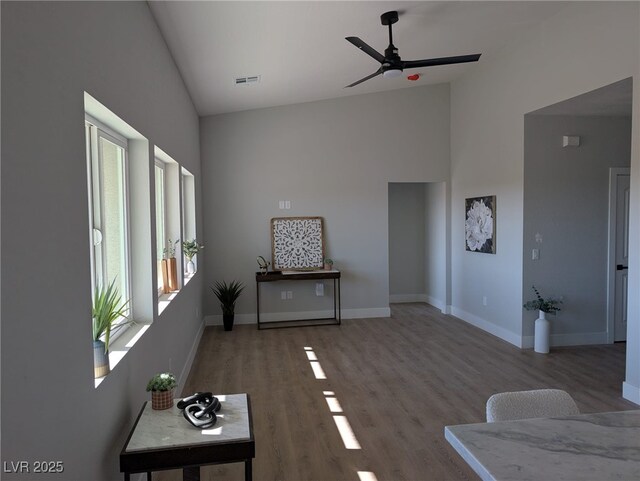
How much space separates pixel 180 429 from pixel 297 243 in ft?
14.7

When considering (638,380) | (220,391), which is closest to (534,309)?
(638,380)

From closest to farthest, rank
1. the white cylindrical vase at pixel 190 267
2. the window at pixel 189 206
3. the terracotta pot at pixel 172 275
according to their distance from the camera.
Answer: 1. the terracotta pot at pixel 172 275
2. the white cylindrical vase at pixel 190 267
3. the window at pixel 189 206

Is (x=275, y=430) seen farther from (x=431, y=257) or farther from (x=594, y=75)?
(x=431, y=257)

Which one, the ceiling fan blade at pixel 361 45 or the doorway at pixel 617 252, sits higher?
the ceiling fan blade at pixel 361 45

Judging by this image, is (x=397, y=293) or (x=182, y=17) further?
(x=397, y=293)

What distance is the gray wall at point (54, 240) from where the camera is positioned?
109cm

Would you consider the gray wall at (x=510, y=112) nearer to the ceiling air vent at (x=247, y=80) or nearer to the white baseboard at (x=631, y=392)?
the white baseboard at (x=631, y=392)

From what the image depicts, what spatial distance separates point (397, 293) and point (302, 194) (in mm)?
2614

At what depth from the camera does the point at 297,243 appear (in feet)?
20.7

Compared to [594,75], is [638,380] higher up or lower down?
lower down

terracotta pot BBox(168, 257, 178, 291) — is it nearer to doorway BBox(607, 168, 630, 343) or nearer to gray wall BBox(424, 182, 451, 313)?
gray wall BBox(424, 182, 451, 313)

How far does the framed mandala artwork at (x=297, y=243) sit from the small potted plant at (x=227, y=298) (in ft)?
2.13

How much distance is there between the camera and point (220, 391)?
3762 mm

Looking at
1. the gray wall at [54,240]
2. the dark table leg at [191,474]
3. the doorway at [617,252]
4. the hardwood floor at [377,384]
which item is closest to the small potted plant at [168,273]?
the hardwood floor at [377,384]
